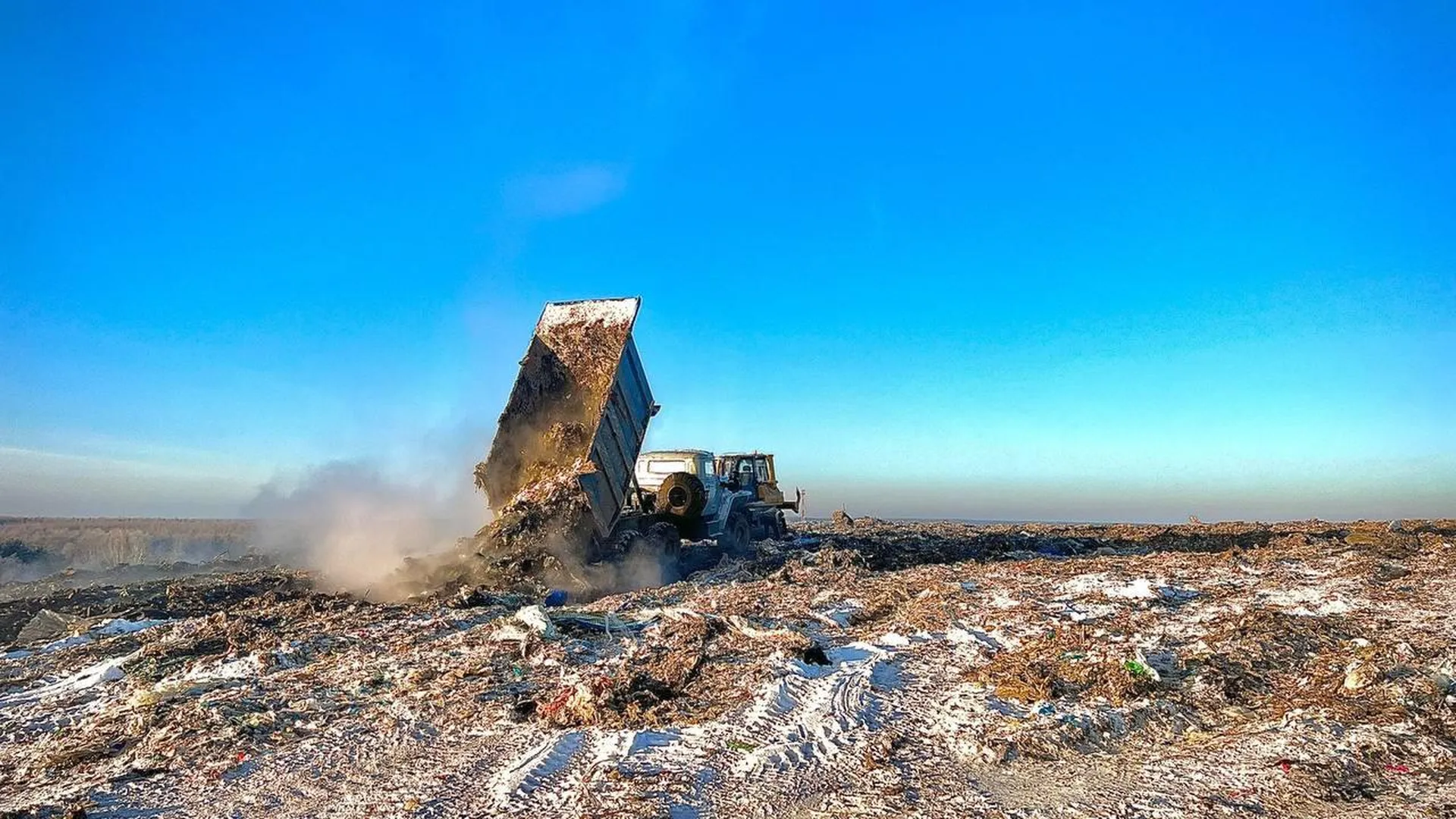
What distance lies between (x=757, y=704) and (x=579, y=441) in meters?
7.15

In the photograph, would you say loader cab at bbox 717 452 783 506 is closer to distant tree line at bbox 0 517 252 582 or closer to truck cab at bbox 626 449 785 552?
truck cab at bbox 626 449 785 552

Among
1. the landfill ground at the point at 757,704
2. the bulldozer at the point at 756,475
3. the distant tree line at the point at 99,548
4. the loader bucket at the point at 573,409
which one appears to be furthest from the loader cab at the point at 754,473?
the distant tree line at the point at 99,548

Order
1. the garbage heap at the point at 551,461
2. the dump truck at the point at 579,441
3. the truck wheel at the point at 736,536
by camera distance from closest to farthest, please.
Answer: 1. the garbage heap at the point at 551,461
2. the dump truck at the point at 579,441
3. the truck wheel at the point at 736,536

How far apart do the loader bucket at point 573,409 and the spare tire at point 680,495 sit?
1.47 meters

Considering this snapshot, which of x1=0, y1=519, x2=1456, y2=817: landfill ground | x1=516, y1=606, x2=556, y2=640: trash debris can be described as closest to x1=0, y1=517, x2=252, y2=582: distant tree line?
x1=0, y1=519, x2=1456, y2=817: landfill ground

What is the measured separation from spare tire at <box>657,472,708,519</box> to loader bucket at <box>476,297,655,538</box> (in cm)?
147

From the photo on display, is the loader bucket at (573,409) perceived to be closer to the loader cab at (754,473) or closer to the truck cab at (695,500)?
the truck cab at (695,500)

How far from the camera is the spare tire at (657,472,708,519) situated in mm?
14117

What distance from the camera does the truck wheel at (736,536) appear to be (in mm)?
15328

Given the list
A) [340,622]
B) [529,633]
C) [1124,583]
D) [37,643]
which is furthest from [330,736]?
[1124,583]

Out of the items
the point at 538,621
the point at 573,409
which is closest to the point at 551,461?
the point at 573,409

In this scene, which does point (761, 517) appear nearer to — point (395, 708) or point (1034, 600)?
point (1034, 600)

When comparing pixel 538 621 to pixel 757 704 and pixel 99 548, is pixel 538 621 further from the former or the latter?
pixel 99 548

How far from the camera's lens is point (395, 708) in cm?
547
